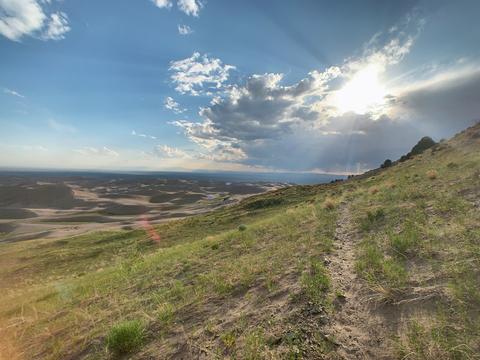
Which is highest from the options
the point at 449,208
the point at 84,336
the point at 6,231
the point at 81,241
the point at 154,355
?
the point at 449,208

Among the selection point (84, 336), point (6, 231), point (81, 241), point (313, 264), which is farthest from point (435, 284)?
point (6, 231)

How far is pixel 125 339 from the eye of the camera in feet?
20.2

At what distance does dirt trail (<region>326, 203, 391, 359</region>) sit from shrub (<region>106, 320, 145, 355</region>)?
4.46m

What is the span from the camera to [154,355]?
5684 mm

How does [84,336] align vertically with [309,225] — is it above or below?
below

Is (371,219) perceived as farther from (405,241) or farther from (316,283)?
(316,283)

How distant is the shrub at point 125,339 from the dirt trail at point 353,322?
446 centimetres

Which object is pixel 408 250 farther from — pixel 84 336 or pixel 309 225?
pixel 84 336

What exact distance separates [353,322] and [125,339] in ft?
17.2

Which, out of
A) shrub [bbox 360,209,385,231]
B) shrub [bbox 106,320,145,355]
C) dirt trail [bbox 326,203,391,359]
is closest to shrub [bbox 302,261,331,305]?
dirt trail [bbox 326,203,391,359]

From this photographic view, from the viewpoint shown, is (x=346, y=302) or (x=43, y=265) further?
(x=43, y=265)

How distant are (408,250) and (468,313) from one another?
11.0 feet

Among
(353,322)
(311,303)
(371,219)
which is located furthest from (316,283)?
(371,219)

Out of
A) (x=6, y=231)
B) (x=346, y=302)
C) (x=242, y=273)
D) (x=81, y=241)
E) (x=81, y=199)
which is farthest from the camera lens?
(x=81, y=199)
